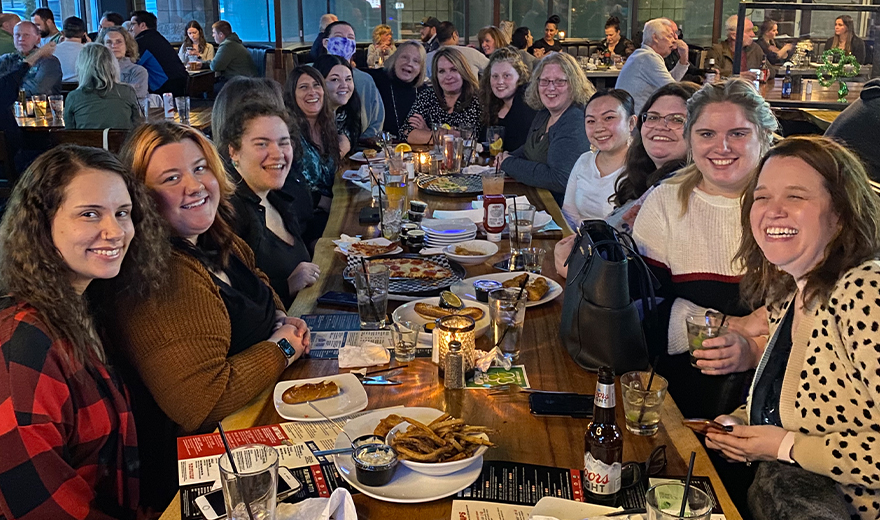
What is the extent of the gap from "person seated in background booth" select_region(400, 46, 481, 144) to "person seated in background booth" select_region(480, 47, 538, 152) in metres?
0.19

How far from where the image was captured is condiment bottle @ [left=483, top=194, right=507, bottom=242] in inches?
118

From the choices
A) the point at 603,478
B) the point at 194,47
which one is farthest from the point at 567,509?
the point at 194,47

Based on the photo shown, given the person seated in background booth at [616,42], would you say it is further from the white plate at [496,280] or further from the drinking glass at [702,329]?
the drinking glass at [702,329]

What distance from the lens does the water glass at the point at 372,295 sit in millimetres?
2105

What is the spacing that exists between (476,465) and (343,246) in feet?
4.86

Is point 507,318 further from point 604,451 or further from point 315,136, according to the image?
point 315,136

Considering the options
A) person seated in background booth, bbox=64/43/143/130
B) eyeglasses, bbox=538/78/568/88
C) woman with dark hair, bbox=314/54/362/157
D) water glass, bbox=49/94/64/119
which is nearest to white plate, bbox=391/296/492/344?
eyeglasses, bbox=538/78/568/88

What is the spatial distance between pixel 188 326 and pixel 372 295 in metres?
0.53

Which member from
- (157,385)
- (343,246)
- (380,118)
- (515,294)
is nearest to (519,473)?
(515,294)

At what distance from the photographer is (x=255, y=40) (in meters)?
13.4

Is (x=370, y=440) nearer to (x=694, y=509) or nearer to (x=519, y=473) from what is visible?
(x=519, y=473)

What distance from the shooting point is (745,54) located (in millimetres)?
8141

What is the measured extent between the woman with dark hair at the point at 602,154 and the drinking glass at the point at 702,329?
4.01 feet

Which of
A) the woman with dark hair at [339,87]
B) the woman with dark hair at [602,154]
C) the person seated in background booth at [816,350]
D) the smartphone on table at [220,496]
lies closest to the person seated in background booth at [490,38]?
the woman with dark hair at [339,87]
